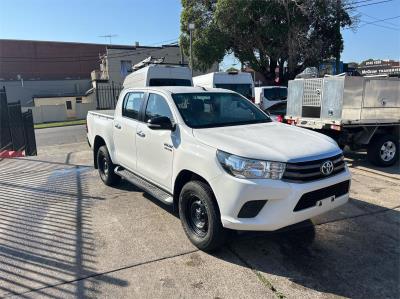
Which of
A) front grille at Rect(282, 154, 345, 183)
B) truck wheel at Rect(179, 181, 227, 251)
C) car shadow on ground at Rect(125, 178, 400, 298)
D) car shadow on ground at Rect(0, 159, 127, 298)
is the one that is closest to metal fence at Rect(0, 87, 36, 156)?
car shadow on ground at Rect(0, 159, 127, 298)

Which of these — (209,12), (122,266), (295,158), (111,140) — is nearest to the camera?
(295,158)

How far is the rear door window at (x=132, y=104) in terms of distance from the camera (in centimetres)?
555

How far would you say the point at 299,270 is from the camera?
3684mm

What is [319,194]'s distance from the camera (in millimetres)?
3723

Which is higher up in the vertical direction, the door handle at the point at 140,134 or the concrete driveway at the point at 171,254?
the door handle at the point at 140,134

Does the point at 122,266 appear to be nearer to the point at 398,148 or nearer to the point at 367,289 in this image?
the point at 367,289

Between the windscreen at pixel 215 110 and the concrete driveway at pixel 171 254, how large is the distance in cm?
144

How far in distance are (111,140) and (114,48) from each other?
35333 mm

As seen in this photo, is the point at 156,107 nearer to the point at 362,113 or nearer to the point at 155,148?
the point at 155,148

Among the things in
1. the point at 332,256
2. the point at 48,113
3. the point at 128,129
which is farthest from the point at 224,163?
the point at 48,113

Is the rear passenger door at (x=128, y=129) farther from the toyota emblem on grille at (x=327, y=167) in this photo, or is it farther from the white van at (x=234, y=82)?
the white van at (x=234, y=82)

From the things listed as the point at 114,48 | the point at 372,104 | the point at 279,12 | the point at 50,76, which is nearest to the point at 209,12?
the point at 279,12

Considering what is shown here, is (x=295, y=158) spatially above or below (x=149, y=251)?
above

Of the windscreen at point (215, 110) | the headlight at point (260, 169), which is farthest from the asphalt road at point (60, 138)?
the headlight at point (260, 169)
